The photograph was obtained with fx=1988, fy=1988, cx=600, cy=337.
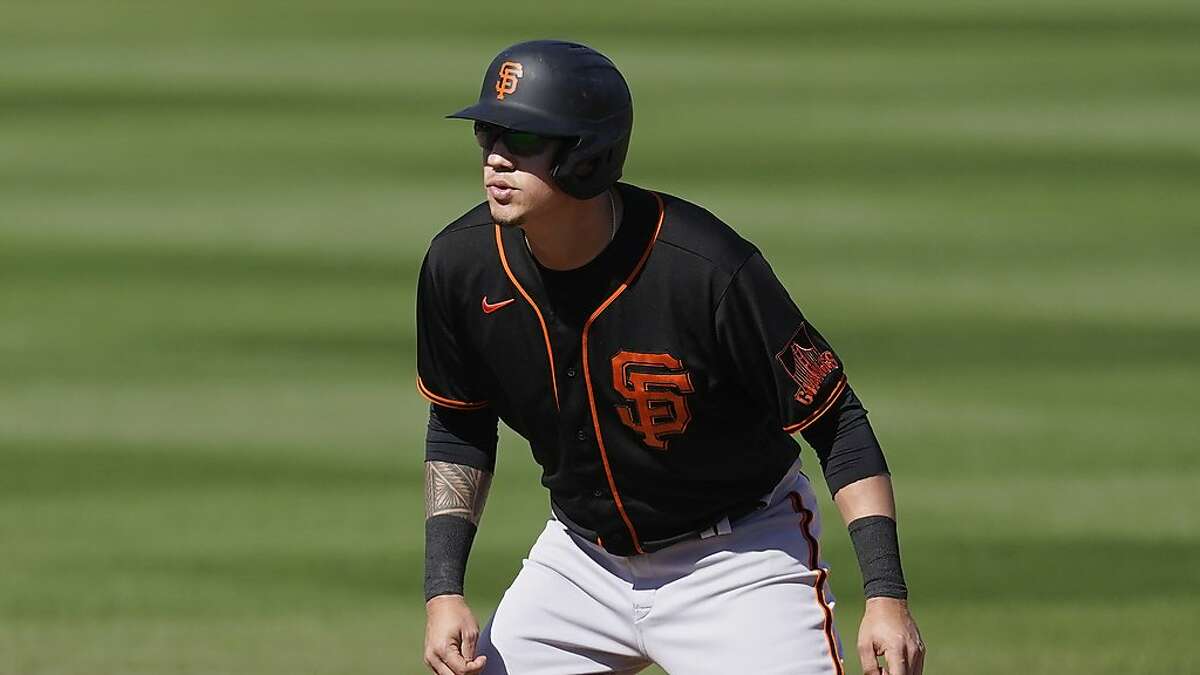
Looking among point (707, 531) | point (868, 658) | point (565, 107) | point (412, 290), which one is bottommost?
point (868, 658)

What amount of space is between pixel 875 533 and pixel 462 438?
70cm

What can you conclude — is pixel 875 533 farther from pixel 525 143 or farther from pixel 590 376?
pixel 525 143

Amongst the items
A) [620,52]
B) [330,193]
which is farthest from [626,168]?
[330,193]

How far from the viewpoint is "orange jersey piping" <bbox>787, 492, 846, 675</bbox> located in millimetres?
2816

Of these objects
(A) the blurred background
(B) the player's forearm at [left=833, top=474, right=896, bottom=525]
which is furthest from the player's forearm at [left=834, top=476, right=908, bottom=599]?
(A) the blurred background

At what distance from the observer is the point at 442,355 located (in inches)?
118

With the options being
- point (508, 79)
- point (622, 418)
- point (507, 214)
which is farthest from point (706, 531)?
point (508, 79)

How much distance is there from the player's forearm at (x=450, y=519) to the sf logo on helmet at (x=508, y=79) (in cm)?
64

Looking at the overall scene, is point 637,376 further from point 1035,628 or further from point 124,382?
point 124,382

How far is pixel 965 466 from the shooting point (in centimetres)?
464

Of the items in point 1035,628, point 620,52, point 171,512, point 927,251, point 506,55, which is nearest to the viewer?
point 506,55

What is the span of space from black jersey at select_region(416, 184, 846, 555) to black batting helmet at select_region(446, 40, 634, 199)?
0.13m

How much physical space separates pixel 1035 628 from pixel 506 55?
2.12m

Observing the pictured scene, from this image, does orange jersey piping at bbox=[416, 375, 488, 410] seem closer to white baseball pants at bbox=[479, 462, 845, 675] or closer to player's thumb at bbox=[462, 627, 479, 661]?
white baseball pants at bbox=[479, 462, 845, 675]
